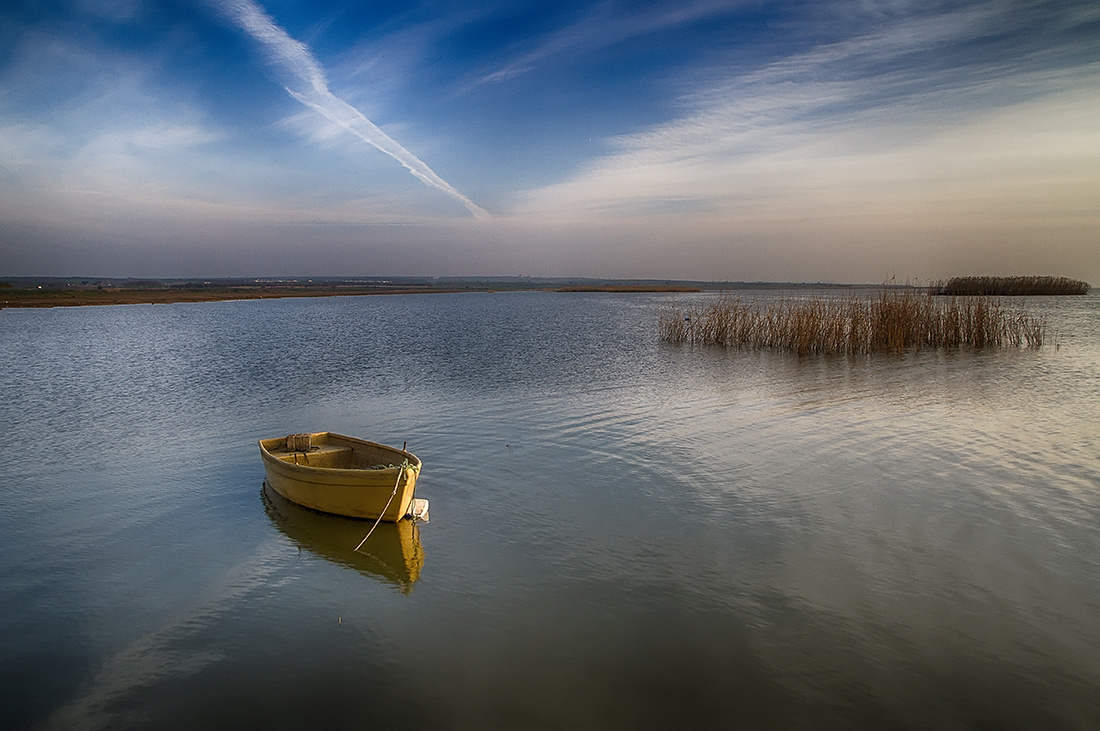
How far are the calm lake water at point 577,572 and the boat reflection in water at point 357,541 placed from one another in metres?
0.06

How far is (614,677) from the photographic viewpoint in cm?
521

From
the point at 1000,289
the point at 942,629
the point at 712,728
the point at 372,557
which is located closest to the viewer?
the point at 712,728

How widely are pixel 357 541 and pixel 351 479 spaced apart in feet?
2.61

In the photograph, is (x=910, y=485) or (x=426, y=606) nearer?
(x=426, y=606)

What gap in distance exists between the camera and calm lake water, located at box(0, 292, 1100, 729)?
5.00 metres

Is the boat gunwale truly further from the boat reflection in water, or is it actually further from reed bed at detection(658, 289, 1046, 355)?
reed bed at detection(658, 289, 1046, 355)

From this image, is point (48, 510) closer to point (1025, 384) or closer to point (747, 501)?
point (747, 501)

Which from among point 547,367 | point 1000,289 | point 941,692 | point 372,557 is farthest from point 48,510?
point 1000,289

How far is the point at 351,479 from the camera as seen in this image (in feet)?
27.6

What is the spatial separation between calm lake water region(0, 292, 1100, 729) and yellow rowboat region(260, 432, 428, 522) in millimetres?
291

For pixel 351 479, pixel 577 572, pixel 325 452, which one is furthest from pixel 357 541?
pixel 577 572

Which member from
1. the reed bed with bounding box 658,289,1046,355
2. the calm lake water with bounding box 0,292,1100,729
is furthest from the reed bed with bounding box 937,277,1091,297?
the calm lake water with bounding box 0,292,1100,729

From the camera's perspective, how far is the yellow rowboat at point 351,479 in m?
8.28

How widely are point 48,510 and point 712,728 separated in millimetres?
9270
